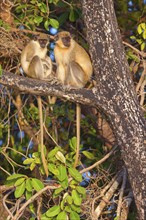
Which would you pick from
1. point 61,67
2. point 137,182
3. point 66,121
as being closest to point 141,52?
point 61,67

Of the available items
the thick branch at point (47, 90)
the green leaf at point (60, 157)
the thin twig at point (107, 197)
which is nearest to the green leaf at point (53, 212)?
the green leaf at point (60, 157)

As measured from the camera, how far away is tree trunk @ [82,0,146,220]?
14.7ft

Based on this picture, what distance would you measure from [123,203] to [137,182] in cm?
74

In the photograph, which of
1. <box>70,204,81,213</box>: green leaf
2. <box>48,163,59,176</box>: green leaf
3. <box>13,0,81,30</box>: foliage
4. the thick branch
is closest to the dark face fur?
<box>13,0,81,30</box>: foliage

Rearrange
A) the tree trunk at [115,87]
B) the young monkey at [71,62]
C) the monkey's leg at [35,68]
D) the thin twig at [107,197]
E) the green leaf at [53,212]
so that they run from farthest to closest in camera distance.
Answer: the monkey's leg at [35,68] → the young monkey at [71,62] → the thin twig at [107,197] → the green leaf at [53,212] → the tree trunk at [115,87]

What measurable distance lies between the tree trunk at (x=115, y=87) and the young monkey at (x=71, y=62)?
99 centimetres

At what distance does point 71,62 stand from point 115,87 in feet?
4.00

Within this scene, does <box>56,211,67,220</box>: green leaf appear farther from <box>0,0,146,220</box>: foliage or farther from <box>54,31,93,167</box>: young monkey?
<box>54,31,93,167</box>: young monkey

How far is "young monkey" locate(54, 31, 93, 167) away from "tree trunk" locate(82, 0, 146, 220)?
99 centimetres

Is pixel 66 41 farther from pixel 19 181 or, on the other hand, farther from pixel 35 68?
pixel 19 181

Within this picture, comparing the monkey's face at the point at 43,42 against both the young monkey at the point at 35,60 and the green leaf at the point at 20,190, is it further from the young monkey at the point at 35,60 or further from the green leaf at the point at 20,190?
the green leaf at the point at 20,190

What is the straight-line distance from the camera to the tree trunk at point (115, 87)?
4.49 metres

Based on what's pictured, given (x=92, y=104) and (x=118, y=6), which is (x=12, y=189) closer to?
(x=92, y=104)

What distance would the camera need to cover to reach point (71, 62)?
5656 mm
